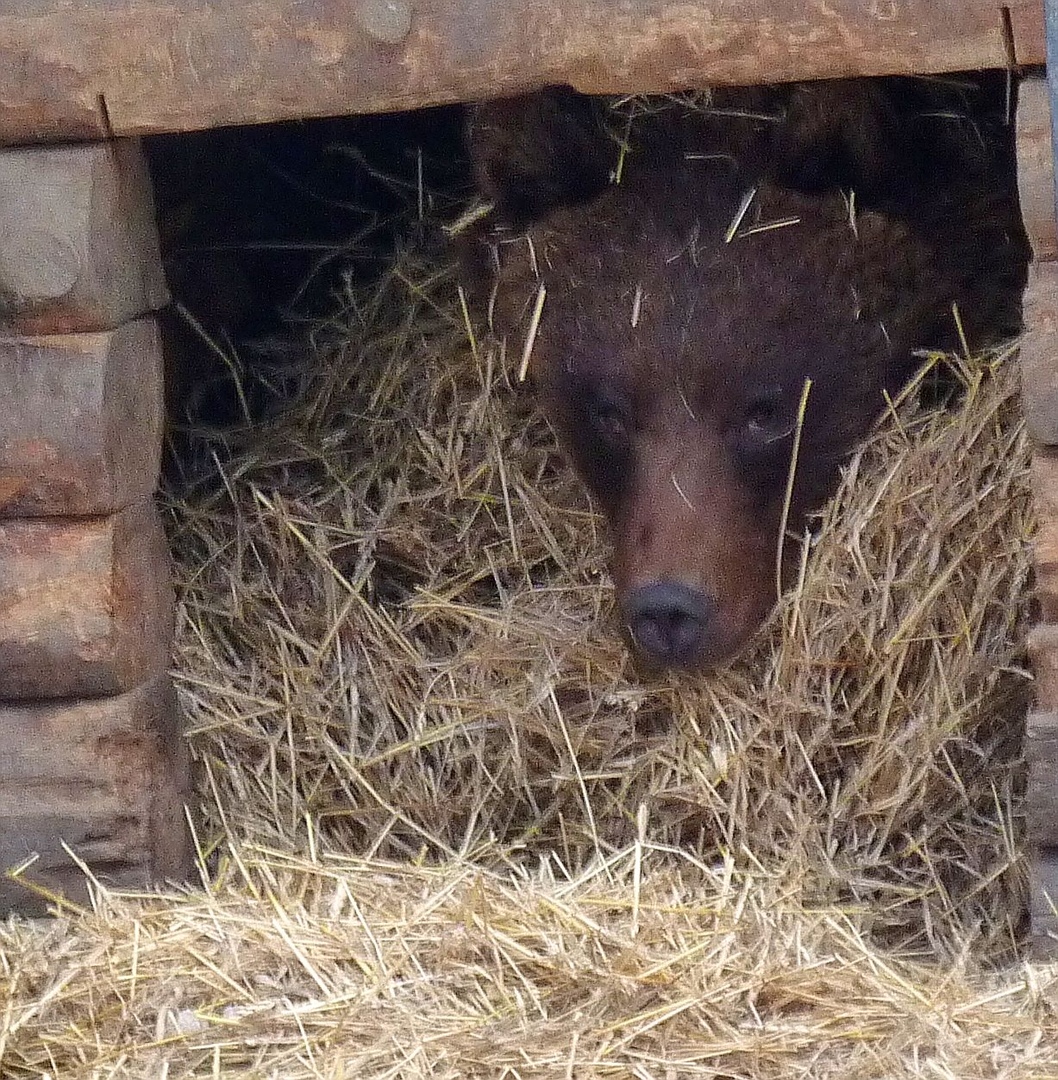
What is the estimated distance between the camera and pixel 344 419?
14.5 feet

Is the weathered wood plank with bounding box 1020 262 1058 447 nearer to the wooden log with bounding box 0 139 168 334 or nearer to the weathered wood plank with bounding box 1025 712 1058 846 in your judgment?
the weathered wood plank with bounding box 1025 712 1058 846

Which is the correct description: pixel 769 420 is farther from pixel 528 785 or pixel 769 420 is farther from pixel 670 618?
pixel 528 785

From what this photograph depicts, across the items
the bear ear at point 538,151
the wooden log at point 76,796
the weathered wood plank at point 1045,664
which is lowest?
the wooden log at point 76,796

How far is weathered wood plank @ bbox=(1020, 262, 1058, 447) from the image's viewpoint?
301 centimetres

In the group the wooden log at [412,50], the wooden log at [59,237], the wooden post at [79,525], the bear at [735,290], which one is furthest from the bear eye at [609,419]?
the wooden log at [59,237]

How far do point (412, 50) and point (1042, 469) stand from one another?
1.27 meters

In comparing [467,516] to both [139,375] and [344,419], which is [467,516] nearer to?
[344,419]

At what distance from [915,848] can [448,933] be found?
0.94 meters

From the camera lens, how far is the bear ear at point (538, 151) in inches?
149

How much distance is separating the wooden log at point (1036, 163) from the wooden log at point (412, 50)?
64 mm

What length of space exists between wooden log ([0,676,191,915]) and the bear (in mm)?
977

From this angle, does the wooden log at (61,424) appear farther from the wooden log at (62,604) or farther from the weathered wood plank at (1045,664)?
the weathered wood plank at (1045,664)

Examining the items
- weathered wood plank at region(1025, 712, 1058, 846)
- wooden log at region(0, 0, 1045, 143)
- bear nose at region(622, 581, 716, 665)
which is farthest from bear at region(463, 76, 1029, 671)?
weathered wood plank at region(1025, 712, 1058, 846)

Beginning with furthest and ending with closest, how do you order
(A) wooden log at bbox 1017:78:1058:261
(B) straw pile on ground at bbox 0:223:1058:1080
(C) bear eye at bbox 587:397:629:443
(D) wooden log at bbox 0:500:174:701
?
(C) bear eye at bbox 587:397:629:443, (D) wooden log at bbox 0:500:174:701, (A) wooden log at bbox 1017:78:1058:261, (B) straw pile on ground at bbox 0:223:1058:1080
